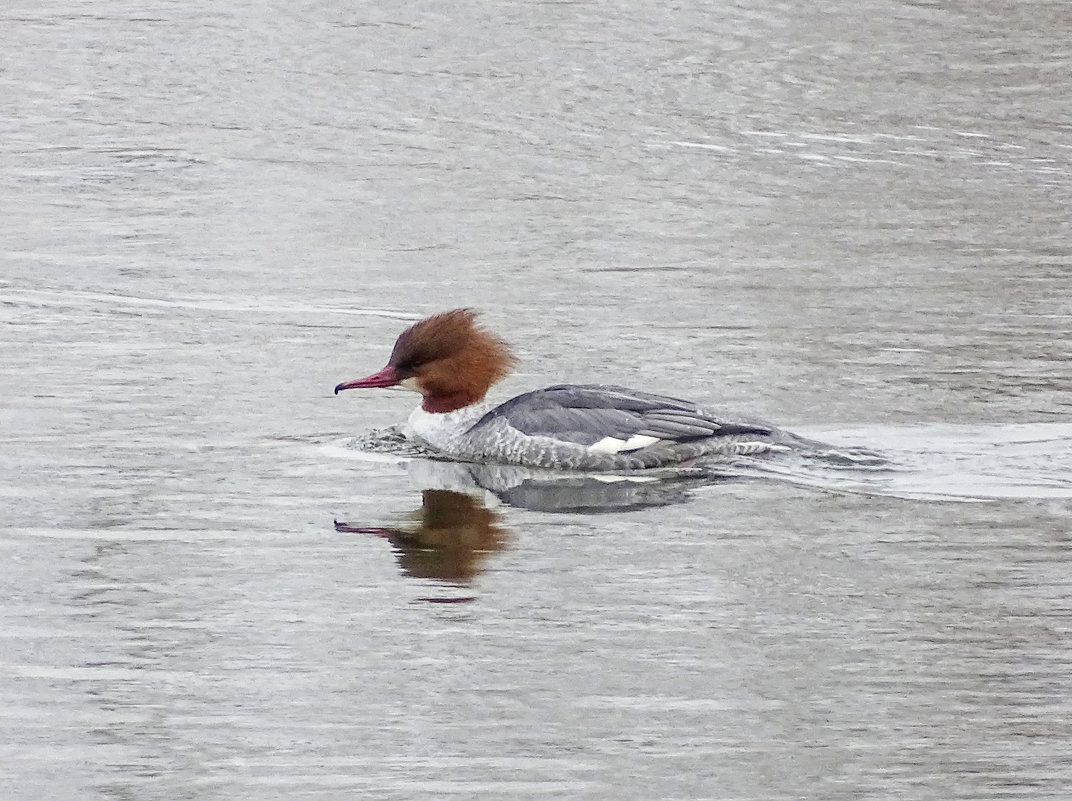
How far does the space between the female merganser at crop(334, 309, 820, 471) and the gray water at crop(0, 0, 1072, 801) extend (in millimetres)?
216

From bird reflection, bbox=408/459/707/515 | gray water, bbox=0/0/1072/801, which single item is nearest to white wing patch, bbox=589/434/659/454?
bird reflection, bbox=408/459/707/515

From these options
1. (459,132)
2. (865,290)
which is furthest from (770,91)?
(865,290)

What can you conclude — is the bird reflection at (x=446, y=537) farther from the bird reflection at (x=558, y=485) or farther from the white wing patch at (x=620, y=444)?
the white wing patch at (x=620, y=444)

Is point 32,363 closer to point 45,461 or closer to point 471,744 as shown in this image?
point 45,461

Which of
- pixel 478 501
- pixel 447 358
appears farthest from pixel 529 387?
pixel 478 501

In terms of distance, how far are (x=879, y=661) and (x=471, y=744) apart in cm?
142

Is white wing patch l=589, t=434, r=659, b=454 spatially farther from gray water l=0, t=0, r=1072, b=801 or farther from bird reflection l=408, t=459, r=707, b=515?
gray water l=0, t=0, r=1072, b=801

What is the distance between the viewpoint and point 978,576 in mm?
7816

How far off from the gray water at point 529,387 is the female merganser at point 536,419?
22 centimetres

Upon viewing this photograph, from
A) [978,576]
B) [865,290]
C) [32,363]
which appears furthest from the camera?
[865,290]

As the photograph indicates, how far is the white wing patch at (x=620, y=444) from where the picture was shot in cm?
944

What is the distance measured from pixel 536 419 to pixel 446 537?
1218 mm

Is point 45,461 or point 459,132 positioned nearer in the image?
point 45,461

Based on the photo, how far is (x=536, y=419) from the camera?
9492 millimetres
